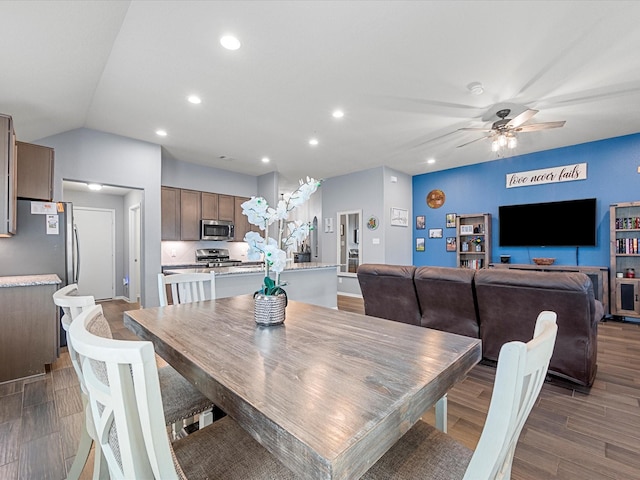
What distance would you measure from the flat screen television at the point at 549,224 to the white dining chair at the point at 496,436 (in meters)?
5.56

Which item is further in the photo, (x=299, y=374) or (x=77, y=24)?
(x=77, y=24)

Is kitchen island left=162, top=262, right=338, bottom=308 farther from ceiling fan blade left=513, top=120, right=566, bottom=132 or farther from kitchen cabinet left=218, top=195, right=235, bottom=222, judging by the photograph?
ceiling fan blade left=513, top=120, right=566, bottom=132

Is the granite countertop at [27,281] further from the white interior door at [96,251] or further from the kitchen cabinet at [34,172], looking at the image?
the white interior door at [96,251]

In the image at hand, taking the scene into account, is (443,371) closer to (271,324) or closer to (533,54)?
(271,324)

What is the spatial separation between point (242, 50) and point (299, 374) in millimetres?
2714

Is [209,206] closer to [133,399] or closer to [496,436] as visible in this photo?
[133,399]

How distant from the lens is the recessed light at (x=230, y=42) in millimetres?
2414

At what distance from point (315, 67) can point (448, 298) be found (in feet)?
8.28

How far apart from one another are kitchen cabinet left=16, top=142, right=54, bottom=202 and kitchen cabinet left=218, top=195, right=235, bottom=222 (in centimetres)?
323

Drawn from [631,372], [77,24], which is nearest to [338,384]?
[77,24]

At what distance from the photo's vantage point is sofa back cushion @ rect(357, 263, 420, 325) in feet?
10.0

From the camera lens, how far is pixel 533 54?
2619 millimetres

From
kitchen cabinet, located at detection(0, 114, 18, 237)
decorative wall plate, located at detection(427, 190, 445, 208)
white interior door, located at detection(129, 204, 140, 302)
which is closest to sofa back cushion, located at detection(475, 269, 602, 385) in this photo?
kitchen cabinet, located at detection(0, 114, 18, 237)

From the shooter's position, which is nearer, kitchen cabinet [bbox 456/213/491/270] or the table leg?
the table leg
